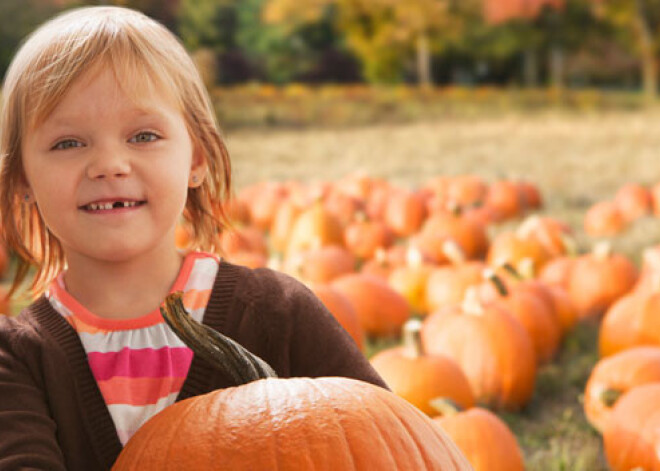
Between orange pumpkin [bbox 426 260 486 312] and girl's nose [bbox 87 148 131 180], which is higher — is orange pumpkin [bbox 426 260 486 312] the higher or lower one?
the lower one

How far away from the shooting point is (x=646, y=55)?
13000 mm

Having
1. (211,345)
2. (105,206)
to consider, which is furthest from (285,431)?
(105,206)

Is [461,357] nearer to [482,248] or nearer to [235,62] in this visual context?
[482,248]

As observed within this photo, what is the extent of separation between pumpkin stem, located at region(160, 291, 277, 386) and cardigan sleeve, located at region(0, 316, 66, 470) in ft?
0.92

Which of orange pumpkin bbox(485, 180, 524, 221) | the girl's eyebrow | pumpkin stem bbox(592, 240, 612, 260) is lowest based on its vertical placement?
orange pumpkin bbox(485, 180, 524, 221)

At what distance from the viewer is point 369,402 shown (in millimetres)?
1049

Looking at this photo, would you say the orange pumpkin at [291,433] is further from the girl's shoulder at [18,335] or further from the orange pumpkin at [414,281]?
the orange pumpkin at [414,281]

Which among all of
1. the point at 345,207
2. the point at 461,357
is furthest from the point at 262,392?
the point at 345,207

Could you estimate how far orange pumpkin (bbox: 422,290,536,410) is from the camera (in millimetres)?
2607

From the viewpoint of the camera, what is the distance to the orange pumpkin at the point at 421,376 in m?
2.26

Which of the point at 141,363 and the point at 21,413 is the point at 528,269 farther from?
the point at 21,413

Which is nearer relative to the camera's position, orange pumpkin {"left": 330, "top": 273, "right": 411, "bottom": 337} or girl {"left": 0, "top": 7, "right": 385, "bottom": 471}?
girl {"left": 0, "top": 7, "right": 385, "bottom": 471}

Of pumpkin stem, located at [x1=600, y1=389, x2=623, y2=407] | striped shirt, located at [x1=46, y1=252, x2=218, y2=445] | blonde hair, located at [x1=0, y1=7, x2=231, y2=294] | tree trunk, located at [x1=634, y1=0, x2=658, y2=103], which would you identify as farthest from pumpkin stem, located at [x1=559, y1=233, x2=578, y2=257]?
tree trunk, located at [x1=634, y1=0, x2=658, y2=103]

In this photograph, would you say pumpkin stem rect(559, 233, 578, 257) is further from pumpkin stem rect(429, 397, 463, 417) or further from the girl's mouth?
the girl's mouth
